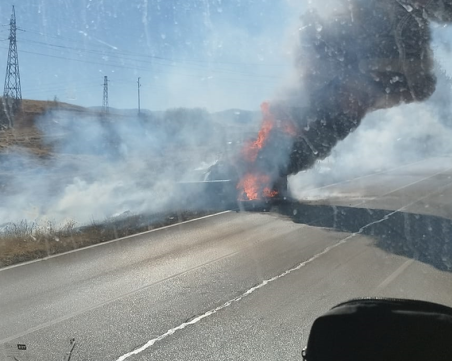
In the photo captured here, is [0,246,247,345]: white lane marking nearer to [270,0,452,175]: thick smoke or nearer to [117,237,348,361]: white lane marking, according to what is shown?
[117,237,348,361]: white lane marking

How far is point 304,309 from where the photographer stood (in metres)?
6.11

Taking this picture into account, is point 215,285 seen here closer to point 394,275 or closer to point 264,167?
point 394,275

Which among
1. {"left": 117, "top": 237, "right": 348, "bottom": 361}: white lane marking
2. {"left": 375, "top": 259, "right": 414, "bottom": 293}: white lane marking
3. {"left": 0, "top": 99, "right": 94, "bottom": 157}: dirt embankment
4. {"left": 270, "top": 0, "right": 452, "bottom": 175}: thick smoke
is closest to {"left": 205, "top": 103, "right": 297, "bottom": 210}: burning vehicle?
{"left": 270, "top": 0, "right": 452, "bottom": 175}: thick smoke

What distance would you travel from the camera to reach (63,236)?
12062mm

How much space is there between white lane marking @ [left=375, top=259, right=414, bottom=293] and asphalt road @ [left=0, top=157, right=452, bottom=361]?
0.02 m

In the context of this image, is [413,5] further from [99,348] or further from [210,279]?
[99,348]

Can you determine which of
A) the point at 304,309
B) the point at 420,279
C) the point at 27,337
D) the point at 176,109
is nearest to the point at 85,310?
the point at 27,337

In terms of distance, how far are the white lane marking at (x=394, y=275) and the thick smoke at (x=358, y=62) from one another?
857 cm

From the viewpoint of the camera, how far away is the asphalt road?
514 cm

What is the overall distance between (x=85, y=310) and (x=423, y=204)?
13.6 meters

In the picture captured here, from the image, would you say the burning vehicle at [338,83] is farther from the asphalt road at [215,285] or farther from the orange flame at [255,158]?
the asphalt road at [215,285]

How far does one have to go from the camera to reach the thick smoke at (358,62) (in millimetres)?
15031

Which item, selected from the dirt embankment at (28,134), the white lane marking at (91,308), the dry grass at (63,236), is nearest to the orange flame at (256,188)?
the dry grass at (63,236)

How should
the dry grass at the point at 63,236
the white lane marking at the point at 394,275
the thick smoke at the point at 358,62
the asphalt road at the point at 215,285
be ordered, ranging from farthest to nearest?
the thick smoke at the point at 358,62 < the dry grass at the point at 63,236 < the white lane marking at the point at 394,275 < the asphalt road at the point at 215,285
